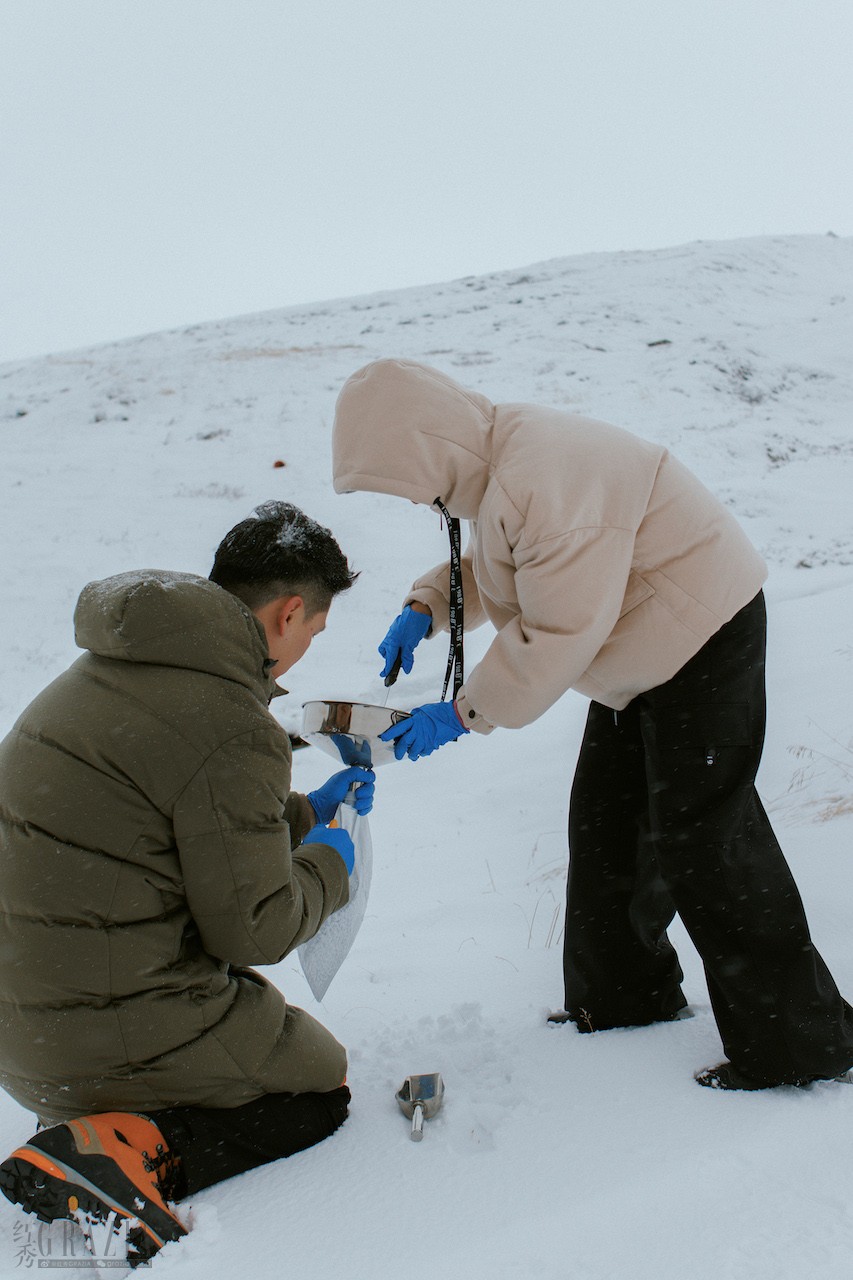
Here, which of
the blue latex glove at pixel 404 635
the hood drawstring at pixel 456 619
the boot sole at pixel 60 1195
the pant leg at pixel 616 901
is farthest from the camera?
the blue latex glove at pixel 404 635

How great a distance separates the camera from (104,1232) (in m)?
1.60

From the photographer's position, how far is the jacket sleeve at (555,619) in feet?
6.79

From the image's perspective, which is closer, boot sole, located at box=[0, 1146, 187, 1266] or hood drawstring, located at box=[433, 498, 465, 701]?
boot sole, located at box=[0, 1146, 187, 1266]

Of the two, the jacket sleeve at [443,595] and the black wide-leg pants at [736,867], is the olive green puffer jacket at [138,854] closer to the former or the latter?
the black wide-leg pants at [736,867]

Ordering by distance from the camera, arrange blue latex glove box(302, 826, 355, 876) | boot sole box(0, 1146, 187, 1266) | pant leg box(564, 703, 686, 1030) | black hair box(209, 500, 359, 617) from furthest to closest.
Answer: pant leg box(564, 703, 686, 1030), blue latex glove box(302, 826, 355, 876), black hair box(209, 500, 359, 617), boot sole box(0, 1146, 187, 1266)

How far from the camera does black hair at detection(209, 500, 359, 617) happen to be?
6.73 feet

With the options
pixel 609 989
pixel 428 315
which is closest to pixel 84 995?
pixel 609 989

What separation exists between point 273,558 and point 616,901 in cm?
142

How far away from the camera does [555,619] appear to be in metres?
2.10

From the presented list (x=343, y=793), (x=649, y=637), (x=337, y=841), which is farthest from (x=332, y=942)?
(x=649, y=637)

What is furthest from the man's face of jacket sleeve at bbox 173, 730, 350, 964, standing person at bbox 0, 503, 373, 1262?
jacket sleeve at bbox 173, 730, 350, 964

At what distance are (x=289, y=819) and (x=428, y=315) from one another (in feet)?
61.6

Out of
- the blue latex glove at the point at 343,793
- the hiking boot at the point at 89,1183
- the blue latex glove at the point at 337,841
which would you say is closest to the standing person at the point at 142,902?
the hiking boot at the point at 89,1183

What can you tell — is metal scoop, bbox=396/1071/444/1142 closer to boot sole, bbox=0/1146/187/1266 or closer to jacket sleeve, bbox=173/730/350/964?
jacket sleeve, bbox=173/730/350/964
